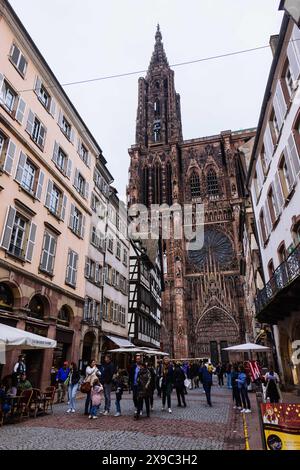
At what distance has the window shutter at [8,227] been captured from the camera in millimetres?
11419

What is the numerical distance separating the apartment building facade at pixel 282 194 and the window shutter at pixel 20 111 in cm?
1096

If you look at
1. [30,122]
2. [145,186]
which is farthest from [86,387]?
[145,186]

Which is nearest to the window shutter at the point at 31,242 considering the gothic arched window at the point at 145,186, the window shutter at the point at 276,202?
the window shutter at the point at 276,202

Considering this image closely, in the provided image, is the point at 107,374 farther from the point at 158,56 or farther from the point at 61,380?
the point at 158,56

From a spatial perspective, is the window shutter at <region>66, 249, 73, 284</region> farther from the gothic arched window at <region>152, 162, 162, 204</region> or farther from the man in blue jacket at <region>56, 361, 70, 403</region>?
the gothic arched window at <region>152, 162, 162, 204</region>

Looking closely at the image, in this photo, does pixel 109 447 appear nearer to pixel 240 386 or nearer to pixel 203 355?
pixel 240 386

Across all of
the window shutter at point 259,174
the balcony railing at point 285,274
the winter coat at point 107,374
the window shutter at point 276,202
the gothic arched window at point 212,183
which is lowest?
the winter coat at point 107,374

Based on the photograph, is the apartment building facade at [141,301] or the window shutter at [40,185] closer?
the window shutter at [40,185]

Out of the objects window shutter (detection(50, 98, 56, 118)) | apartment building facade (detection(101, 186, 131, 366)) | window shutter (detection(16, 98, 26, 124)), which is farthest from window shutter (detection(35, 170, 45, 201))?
apartment building facade (detection(101, 186, 131, 366))

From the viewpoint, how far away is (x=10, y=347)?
8.42 m

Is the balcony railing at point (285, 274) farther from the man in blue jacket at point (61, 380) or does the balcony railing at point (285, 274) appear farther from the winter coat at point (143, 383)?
the man in blue jacket at point (61, 380)

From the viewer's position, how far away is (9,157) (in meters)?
12.3

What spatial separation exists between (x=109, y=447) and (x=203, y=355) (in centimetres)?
4073

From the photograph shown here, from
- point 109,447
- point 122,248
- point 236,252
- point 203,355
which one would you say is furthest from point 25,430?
point 236,252
